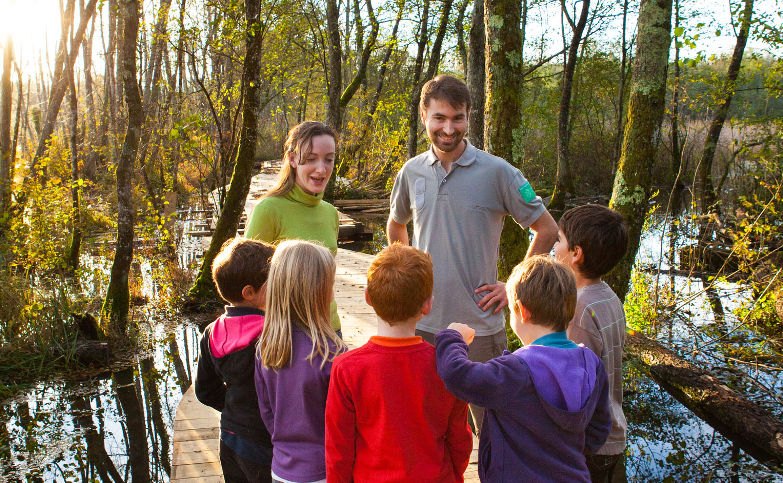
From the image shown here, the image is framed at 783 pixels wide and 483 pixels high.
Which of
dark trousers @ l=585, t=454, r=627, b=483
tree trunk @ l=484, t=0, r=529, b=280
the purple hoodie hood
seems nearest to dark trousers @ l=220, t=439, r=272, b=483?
the purple hoodie hood

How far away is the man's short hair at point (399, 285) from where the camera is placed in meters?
1.73

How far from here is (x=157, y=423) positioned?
4891 millimetres

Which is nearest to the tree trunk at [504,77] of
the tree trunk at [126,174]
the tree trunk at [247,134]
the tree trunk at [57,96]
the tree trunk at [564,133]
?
the tree trunk at [247,134]

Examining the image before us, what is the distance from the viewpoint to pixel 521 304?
1.81 m

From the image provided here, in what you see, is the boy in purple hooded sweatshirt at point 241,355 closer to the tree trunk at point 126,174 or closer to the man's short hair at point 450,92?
the man's short hair at point 450,92

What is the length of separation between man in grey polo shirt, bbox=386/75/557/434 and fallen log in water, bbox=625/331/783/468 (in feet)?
9.40

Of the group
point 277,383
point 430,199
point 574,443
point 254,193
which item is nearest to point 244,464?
point 277,383

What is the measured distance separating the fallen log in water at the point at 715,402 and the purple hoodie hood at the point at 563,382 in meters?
3.31

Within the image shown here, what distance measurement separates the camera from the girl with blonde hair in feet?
6.14

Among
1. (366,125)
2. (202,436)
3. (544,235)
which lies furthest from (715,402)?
(366,125)

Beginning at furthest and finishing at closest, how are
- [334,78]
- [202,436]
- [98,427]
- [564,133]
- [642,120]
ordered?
1. [564,133]
2. [334,78]
3. [98,427]
4. [642,120]
5. [202,436]

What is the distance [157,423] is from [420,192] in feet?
11.5

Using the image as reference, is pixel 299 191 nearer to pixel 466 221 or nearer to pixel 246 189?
pixel 466 221

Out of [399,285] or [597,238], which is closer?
[399,285]
